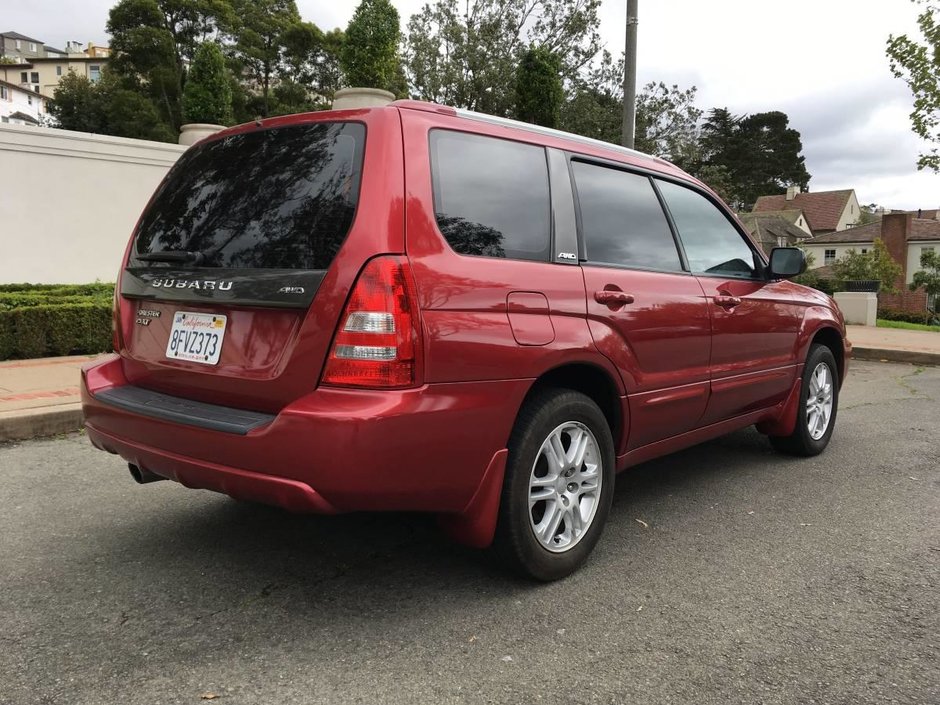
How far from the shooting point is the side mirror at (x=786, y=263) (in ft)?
14.4

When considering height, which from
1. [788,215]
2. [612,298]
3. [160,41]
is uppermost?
[160,41]

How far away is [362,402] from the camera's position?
7.77 feet

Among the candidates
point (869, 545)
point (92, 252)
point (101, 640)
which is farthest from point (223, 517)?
point (92, 252)

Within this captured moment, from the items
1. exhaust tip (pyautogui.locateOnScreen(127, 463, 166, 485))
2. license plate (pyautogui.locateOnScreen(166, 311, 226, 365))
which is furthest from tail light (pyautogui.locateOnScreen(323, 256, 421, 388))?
exhaust tip (pyautogui.locateOnScreen(127, 463, 166, 485))

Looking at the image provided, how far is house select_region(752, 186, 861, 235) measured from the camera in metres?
75.7

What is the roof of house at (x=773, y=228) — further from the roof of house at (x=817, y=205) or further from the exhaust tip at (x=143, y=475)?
the exhaust tip at (x=143, y=475)

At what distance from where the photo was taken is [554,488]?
2977 millimetres

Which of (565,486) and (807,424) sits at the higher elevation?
(565,486)

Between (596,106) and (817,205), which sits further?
(817,205)

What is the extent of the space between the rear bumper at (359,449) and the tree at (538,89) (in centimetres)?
1577

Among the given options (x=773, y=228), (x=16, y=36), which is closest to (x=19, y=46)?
(x=16, y=36)

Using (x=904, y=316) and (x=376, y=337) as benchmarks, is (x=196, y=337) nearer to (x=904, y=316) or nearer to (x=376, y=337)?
(x=376, y=337)

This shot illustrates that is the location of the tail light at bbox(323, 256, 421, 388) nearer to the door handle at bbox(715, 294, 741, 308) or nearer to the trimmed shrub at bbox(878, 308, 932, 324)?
the door handle at bbox(715, 294, 741, 308)

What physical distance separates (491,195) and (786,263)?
240cm
